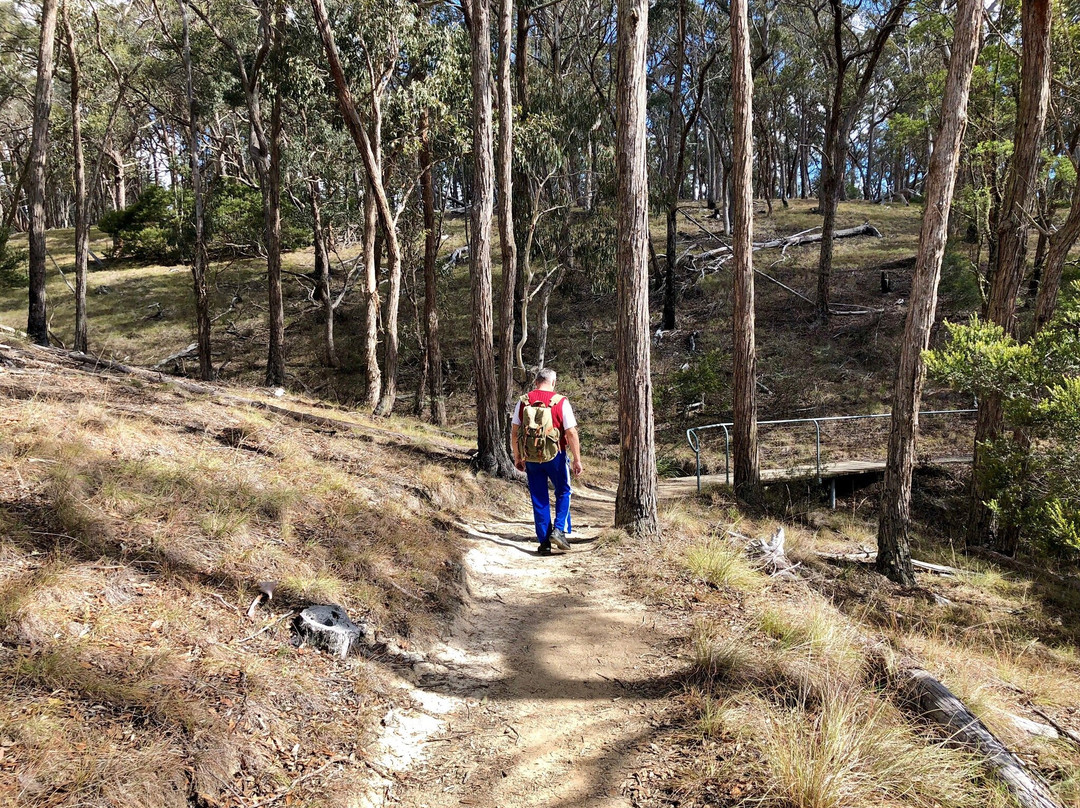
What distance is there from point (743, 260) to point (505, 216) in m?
4.20

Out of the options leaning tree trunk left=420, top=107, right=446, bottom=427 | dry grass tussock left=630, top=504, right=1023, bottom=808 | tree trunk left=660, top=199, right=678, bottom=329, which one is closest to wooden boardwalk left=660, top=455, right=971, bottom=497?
leaning tree trunk left=420, top=107, right=446, bottom=427

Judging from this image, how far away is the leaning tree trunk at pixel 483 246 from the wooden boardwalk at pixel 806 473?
159 inches

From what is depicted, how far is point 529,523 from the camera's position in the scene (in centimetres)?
823

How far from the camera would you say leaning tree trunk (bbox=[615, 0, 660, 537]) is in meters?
6.54

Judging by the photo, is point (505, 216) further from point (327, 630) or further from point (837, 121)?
point (837, 121)

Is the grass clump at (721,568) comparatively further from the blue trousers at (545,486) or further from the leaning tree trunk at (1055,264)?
the leaning tree trunk at (1055,264)

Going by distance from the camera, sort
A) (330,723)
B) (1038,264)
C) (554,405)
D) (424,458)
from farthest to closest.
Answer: (1038,264) → (424,458) → (554,405) → (330,723)

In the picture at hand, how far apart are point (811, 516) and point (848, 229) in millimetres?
23528

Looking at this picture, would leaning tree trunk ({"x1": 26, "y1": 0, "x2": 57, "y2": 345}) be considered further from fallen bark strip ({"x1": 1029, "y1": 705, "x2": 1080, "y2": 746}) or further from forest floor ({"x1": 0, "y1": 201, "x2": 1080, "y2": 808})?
fallen bark strip ({"x1": 1029, "y1": 705, "x2": 1080, "y2": 746})

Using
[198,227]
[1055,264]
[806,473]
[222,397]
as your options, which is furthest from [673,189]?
[222,397]

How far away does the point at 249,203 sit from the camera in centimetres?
2773

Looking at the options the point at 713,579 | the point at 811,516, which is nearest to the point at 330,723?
the point at 713,579

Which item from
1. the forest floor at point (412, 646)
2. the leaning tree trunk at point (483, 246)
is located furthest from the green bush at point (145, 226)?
the leaning tree trunk at point (483, 246)

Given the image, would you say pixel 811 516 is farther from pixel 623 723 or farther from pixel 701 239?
pixel 701 239
